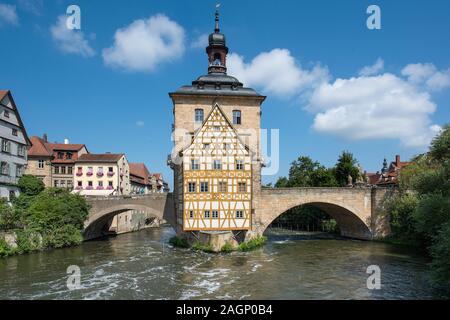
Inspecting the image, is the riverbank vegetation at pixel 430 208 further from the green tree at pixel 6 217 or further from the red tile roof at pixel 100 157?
the red tile roof at pixel 100 157

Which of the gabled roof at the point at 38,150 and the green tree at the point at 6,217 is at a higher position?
the gabled roof at the point at 38,150

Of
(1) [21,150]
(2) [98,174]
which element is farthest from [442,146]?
(2) [98,174]

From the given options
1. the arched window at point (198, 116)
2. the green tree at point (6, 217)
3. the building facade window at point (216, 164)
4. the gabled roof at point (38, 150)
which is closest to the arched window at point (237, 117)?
the arched window at point (198, 116)

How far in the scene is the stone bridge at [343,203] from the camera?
2842cm

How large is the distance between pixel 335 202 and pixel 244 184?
9.55 m

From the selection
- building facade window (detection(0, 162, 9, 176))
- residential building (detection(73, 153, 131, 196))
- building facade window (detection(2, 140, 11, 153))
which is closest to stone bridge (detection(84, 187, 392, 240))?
building facade window (detection(0, 162, 9, 176))

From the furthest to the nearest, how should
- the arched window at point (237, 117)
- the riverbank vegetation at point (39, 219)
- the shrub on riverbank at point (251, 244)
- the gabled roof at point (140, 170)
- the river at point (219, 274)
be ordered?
the gabled roof at point (140, 170)
the arched window at point (237, 117)
the shrub on riverbank at point (251, 244)
the riverbank vegetation at point (39, 219)
the river at point (219, 274)

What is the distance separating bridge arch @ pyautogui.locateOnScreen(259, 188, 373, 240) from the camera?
1117 inches

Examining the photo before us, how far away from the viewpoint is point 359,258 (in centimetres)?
2275

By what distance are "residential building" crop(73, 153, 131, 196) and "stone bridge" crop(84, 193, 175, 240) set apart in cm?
1008

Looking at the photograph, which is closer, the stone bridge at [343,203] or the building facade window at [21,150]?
the stone bridge at [343,203]

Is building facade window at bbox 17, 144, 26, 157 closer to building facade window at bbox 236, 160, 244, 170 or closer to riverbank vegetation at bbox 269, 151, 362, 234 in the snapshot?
building facade window at bbox 236, 160, 244, 170

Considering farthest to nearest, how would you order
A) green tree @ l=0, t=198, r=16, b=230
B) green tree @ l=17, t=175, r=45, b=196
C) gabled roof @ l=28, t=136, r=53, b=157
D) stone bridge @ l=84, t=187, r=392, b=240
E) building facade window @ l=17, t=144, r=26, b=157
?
gabled roof @ l=28, t=136, r=53, b=157 → building facade window @ l=17, t=144, r=26, b=157 → green tree @ l=17, t=175, r=45, b=196 → stone bridge @ l=84, t=187, r=392, b=240 → green tree @ l=0, t=198, r=16, b=230
